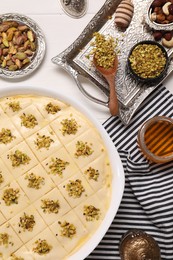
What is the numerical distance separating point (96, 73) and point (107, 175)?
0.35 meters

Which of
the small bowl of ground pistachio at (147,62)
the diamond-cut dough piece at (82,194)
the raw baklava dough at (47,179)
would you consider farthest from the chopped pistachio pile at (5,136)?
the small bowl of ground pistachio at (147,62)

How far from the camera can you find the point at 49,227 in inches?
71.4

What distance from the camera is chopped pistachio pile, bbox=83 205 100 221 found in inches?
71.6

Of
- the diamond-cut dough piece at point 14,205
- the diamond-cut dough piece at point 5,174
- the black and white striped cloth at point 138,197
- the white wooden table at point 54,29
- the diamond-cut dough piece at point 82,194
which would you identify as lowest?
the black and white striped cloth at point 138,197

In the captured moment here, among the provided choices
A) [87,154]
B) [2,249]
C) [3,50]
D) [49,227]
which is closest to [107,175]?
[87,154]

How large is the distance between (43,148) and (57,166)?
0.24ft

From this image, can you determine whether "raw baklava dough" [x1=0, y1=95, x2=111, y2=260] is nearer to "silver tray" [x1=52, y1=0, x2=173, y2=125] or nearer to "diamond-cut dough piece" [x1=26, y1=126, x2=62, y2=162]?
"diamond-cut dough piece" [x1=26, y1=126, x2=62, y2=162]

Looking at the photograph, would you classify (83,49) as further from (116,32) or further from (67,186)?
(67,186)

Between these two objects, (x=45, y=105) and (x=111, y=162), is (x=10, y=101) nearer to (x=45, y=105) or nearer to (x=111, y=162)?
(x=45, y=105)

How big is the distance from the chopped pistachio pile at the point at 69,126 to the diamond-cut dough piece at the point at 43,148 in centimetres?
4

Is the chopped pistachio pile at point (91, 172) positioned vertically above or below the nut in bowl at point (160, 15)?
below

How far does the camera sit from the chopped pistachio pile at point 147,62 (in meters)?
1.89

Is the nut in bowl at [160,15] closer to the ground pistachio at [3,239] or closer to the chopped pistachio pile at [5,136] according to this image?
the chopped pistachio pile at [5,136]

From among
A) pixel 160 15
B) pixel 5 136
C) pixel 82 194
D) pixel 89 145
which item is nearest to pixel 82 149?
pixel 89 145
